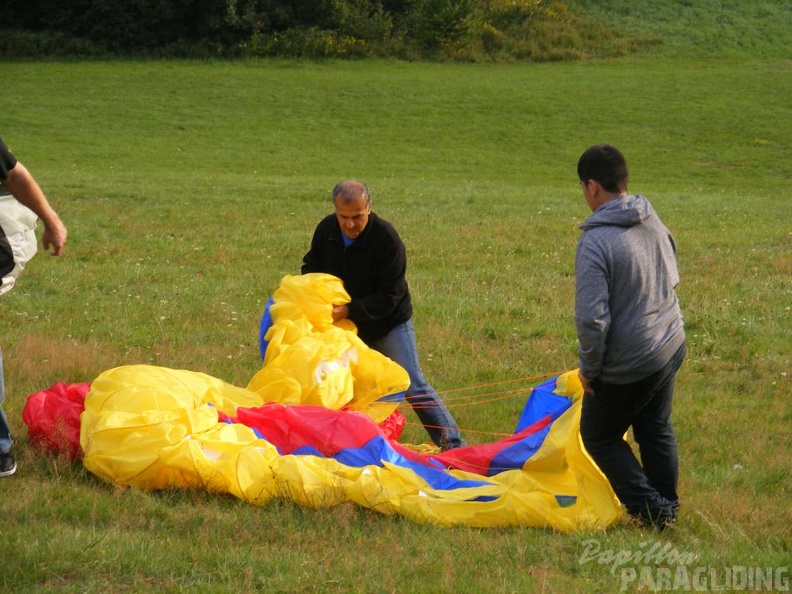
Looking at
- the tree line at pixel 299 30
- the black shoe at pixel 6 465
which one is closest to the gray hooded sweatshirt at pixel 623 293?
the black shoe at pixel 6 465

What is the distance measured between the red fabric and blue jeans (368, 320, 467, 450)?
1850mm

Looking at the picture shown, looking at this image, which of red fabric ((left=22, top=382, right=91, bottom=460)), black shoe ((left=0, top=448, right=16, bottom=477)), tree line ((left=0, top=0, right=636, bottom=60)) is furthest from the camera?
tree line ((left=0, top=0, right=636, bottom=60))

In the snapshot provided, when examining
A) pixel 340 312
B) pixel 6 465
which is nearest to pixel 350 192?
pixel 340 312

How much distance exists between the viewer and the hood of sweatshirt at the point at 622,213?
4.27 m

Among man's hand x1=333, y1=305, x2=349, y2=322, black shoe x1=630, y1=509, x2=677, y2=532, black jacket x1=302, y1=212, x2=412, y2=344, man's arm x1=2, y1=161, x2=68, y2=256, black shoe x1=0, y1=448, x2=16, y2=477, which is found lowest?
black shoe x1=0, y1=448, x2=16, y2=477

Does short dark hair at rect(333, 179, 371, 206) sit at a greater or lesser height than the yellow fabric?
greater

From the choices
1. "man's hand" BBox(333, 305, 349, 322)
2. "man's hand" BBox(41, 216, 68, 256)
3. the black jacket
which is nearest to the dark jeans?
the black jacket

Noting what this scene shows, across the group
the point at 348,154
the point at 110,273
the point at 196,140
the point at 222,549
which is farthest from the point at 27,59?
the point at 222,549

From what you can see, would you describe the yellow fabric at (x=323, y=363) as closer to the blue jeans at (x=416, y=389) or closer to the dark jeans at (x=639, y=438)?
the blue jeans at (x=416, y=389)

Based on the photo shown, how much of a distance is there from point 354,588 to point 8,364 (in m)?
4.26

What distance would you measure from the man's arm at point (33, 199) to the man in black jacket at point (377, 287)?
176cm

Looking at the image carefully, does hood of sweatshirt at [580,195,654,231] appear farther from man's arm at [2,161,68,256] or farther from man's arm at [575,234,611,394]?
man's arm at [2,161,68,256]

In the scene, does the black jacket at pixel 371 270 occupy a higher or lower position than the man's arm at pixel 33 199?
lower

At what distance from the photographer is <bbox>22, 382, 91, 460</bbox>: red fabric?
5.14 meters
